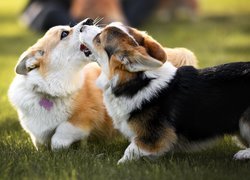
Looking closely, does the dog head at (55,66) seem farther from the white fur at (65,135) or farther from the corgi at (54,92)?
the white fur at (65,135)

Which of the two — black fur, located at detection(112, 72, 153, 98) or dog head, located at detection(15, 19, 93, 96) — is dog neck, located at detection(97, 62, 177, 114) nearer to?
black fur, located at detection(112, 72, 153, 98)

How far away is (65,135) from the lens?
17.0ft

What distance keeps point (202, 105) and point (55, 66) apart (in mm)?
1522

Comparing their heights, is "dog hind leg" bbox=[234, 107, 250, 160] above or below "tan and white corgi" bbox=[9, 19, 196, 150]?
below

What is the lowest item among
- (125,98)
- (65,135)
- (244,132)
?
(244,132)

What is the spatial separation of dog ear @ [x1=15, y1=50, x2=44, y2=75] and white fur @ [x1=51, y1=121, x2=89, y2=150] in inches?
25.2

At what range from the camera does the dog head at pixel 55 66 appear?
5.29 m

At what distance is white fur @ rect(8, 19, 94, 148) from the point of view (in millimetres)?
5277

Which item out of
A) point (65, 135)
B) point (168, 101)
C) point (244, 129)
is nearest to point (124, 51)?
point (168, 101)

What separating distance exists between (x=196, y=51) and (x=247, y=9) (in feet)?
18.2

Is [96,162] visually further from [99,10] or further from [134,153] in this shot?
[99,10]

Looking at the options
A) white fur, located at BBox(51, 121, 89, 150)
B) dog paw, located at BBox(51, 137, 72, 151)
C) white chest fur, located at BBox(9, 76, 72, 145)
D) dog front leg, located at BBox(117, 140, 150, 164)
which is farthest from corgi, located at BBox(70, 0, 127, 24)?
dog front leg, located at BBox(117, 140, 150, 164)

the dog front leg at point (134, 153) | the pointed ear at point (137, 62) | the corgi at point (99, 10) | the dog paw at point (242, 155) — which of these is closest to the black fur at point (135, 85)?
the pointed ear at point (137, 62)

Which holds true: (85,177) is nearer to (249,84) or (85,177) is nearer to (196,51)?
(249,84)
